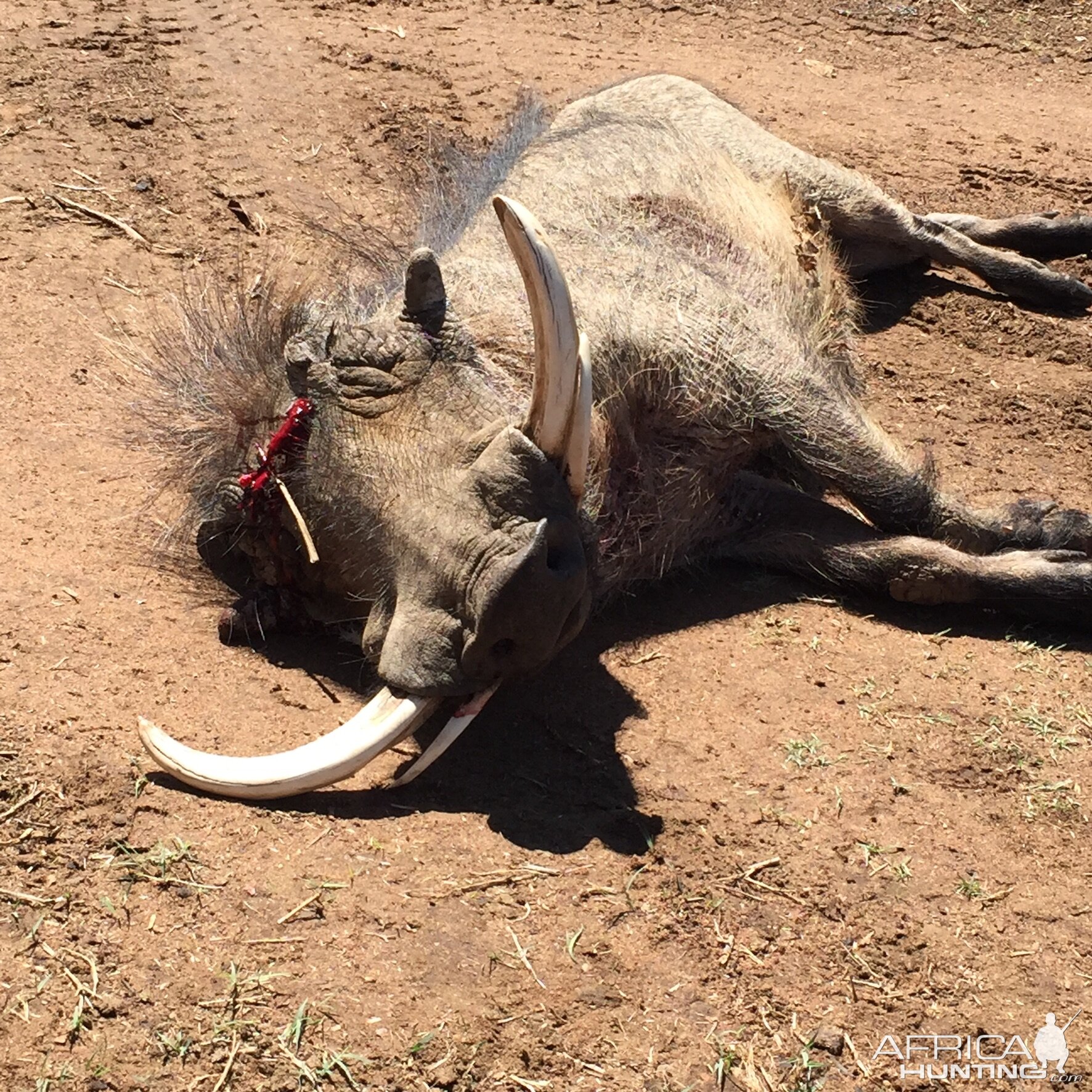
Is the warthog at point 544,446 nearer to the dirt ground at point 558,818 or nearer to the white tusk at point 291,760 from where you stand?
the white tusk at point 291,760

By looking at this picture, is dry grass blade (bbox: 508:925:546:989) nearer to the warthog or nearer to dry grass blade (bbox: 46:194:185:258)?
the warthog

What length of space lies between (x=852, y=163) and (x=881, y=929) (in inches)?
185

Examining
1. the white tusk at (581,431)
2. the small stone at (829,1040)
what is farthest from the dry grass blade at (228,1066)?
the white tusk at (581,431)

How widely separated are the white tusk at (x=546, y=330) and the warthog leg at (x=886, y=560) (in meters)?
1.19

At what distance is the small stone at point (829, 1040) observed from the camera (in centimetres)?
264

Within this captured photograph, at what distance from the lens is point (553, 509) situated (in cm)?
320

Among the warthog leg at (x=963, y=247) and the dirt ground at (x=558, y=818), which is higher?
the warthog leg at (x=963, y=247)

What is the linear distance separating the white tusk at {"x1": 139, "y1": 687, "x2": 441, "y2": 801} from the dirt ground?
8cm

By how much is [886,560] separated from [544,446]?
1260 mm

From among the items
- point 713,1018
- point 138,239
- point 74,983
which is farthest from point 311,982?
point 138,239

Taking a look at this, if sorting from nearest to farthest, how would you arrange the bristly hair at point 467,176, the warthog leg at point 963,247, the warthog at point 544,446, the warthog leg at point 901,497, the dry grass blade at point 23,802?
1. the dry grass blade at point 23,802
2. the warthog at point 544,446
3. the warthog leg at point 901,497
4. the bristly hair at point 467,176
5. the warthog leg at point 963,247

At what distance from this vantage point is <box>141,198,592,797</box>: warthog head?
3.13 meters

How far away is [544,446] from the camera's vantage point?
3.24m

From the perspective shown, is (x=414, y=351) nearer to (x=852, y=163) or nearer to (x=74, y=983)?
(x=74, y=983)
